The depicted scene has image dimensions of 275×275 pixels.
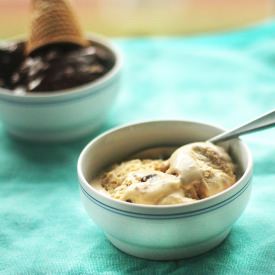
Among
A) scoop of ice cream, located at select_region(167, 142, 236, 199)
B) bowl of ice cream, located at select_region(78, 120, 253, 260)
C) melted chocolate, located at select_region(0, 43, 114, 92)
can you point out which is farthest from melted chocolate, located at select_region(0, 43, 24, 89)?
scoop of ice cream, located at select_region(167, 142, 236, 199)

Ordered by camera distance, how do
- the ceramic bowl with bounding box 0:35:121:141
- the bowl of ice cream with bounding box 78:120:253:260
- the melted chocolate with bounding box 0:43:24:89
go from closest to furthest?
the bowl of ice cream with bounding box 78:120:253:260 < the ceramic bowl with bounding box 0:35:121:141 < the melted chocolate with bounding box 0:43:24:89

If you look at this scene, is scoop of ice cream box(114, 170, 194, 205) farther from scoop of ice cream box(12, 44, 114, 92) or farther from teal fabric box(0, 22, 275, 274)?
scoop of ice cream box(12, 44, 114, 92)

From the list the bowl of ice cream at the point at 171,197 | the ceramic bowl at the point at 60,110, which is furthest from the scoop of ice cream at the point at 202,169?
the ceramic bowl at the point at 60,110

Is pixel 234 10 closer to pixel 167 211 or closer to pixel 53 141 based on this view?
pixel 53 141

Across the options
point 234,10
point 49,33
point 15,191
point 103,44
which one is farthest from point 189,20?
point 15,191

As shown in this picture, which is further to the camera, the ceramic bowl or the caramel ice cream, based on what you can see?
the ceramic bowl

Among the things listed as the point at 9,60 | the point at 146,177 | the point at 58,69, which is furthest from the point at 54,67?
the point at 146,177

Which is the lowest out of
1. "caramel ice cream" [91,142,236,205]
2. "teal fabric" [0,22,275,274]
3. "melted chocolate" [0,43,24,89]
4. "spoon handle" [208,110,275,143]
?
"teal fabric" [0,22,275,274]

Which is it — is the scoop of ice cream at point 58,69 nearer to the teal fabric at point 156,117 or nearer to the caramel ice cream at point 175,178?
the teal fabric at point 156,117
